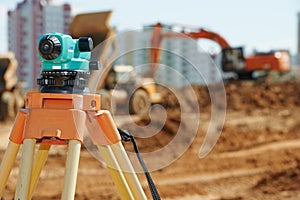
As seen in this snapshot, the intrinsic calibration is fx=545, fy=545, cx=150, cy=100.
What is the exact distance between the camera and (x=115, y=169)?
2.88 meters

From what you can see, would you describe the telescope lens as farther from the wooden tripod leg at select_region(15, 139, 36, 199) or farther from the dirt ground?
the dirt ground

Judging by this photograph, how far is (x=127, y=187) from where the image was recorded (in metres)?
2.90

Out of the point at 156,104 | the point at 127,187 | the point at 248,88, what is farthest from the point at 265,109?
the point at 127,187

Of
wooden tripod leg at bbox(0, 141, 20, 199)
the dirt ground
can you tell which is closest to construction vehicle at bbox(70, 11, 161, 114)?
the dirt ground

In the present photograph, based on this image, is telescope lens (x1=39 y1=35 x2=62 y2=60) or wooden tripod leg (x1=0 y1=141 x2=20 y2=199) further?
wooden tripod leg (x1=0 y1=141 x2=20 y2=199)

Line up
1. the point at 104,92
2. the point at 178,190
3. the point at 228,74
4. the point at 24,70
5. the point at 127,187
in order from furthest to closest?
the point at 24,70, the point at 228,74, the point at 104,92, the point at 178,190, the point at 127,187

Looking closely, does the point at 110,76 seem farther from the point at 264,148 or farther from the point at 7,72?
the point at 264,148

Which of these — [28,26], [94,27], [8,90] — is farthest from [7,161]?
[28,26]

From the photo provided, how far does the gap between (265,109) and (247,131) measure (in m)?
4.43

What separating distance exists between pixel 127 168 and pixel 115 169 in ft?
0.21

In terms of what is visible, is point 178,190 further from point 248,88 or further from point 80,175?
point 248,88

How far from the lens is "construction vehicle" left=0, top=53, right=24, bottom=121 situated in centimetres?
1658

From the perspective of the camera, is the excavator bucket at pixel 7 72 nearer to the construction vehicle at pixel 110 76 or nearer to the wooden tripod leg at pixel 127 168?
the construction vehicle at pixel 110 76

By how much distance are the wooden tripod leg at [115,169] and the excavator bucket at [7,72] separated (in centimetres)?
1435
